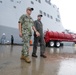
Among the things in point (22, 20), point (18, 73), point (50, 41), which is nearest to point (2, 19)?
point (50, 41)

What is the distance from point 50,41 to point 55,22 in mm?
14543

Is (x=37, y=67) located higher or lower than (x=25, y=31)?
lower

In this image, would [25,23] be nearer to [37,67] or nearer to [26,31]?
[26,31]

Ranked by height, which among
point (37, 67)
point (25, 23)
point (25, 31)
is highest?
point (25, 23)

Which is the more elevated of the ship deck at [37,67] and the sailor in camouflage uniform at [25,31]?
the sailor in camouflage uniform at [25,31]

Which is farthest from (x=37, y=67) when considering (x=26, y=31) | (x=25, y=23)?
(x=25, y=23)

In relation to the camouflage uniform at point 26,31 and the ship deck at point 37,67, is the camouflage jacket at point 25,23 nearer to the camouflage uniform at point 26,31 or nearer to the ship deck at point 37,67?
the camouflage uniform at point 26,31

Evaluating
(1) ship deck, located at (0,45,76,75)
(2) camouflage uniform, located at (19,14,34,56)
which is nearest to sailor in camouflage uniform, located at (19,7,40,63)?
(2) camouflage uniform, located at (19,14,34,56)

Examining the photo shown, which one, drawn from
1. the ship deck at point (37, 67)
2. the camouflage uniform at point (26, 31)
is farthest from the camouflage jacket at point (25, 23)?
the ship deck at point (37, 67)

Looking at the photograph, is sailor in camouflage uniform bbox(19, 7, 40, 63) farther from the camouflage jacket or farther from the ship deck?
the ship deck

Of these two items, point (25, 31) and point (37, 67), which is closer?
point (37, 67)

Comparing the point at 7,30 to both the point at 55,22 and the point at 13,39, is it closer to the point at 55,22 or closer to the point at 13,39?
the point at 13,39

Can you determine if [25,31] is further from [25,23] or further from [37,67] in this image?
[37,67]

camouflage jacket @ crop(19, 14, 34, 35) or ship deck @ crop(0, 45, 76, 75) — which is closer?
ship deck @ crop(0, 45, 76, 75)
